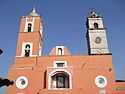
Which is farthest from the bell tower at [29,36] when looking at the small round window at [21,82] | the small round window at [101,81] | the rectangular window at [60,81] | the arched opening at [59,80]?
the small round window at [101,81]

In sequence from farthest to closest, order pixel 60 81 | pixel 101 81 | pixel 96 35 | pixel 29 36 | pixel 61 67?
pixel 96 35
pixel 29 36
pixel 60 81
pixel 61 67
pixel 101 81

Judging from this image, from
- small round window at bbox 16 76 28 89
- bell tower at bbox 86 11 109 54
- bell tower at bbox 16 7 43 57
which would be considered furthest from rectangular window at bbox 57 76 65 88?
bell tower at bbox 86 11 109 54

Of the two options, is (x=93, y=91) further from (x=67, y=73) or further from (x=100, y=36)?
(x=100, y=36)

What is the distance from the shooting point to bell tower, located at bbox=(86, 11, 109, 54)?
2766cm

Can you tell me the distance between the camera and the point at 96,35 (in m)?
28.8

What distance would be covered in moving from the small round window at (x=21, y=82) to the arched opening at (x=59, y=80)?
A: 10.7 feet

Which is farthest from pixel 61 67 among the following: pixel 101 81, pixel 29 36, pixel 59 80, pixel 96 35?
pixel 96 35

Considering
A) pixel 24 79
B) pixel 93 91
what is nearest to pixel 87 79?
pixel 93 91

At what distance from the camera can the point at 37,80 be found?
24391mm

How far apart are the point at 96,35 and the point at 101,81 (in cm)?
756

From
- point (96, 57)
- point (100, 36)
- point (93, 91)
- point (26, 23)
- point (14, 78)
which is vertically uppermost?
point (26, 23)

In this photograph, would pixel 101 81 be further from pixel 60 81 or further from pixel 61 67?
pixel 61 67

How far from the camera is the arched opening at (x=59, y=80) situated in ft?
78.9

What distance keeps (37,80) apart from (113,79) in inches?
367
